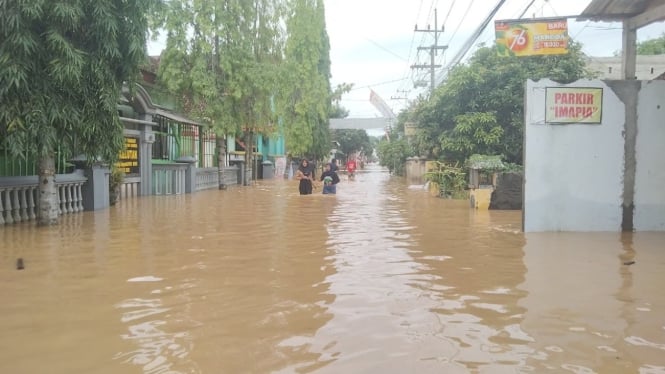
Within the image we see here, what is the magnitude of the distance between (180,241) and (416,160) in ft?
89.8

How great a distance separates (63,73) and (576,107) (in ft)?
27.9

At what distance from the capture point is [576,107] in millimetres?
9734

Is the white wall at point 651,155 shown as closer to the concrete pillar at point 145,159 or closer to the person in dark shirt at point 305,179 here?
the person in dark shirt at point 305,179

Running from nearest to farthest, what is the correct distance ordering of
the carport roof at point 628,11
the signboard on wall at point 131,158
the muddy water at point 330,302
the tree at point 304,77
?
the muddy water at point 330,302, the carport roof at point 628,11, the signboard on wall at point 131,158, the tree at point 304,77

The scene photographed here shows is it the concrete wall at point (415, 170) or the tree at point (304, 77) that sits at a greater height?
the tree at point (304, 77)

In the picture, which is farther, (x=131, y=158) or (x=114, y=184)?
(x=131, y=158)

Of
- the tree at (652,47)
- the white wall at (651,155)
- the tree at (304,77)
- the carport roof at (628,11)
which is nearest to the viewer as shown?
the white wall at (651,155)

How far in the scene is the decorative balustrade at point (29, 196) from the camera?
422 inches

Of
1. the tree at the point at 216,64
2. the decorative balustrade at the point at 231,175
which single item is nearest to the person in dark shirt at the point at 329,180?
the tree at the point at 216,64

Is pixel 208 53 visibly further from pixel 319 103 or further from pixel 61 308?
pixel 61 308

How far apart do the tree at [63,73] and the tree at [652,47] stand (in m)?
45.5

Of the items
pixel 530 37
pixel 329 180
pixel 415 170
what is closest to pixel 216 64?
pixel 329 180

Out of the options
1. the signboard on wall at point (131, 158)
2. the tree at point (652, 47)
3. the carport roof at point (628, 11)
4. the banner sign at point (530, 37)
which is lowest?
the signboard on wall at point (131, 158)

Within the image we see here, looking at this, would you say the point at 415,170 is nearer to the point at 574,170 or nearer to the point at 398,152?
the point at 398,152
